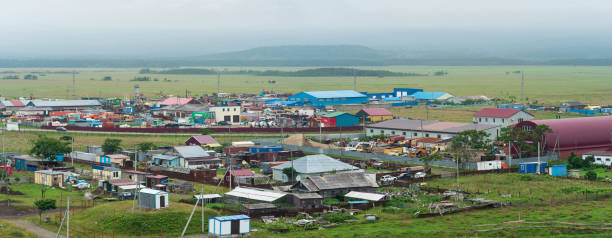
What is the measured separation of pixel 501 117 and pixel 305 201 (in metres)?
22.9

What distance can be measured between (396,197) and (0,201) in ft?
40.3

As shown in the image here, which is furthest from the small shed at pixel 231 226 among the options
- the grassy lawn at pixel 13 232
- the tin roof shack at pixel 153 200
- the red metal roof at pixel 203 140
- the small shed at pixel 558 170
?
the red metal roof at pixel 203 140

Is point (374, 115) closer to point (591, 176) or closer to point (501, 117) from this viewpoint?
point (501, 117)

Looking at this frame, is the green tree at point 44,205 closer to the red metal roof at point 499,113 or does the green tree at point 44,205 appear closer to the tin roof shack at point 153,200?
the tin roof shack at point 153,200

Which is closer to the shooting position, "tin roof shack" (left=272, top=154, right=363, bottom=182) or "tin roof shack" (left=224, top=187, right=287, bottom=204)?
"tin roof shack" (left=224, top=187, right=287, bottom=204)

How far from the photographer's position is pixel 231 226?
19.0 metres

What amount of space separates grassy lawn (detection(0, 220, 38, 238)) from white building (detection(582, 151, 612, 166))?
2235 centimetres

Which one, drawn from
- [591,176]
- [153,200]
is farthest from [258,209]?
[591,176]

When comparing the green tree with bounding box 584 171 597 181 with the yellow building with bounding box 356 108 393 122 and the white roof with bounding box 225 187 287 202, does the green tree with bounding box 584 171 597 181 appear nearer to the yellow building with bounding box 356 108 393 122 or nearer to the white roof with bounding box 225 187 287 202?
the white roof with bounding box 225 187 287 202

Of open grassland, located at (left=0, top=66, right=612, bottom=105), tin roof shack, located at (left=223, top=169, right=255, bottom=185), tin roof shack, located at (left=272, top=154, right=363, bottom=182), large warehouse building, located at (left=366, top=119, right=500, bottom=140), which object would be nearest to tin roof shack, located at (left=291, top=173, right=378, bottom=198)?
tin roof shack, located at (left=272, top=154, right=363, bottom=182)

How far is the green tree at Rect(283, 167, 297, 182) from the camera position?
27953mm

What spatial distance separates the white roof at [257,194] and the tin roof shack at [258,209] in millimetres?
802

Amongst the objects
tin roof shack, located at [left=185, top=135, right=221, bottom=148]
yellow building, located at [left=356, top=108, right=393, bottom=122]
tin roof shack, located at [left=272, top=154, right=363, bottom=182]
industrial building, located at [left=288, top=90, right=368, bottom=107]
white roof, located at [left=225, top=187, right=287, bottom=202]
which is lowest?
white roof, located at [left=225, top=187, right=287, bottom=202]

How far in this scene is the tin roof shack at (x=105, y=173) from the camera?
28.2 meters
